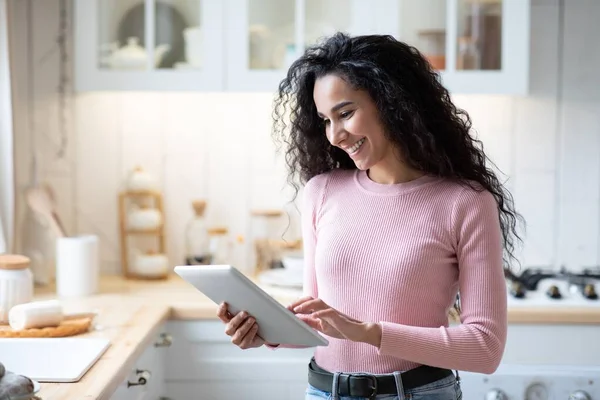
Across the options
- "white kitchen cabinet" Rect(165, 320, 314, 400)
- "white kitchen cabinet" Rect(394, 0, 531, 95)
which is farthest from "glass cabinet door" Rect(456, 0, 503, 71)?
"white kitchen cabinet" Rect(165, 320, 314, 400)

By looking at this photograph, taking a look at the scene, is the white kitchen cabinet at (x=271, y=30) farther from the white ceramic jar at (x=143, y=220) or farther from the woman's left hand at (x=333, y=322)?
the woman's left hand at (x=333, y=322)

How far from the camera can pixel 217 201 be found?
2869 mm

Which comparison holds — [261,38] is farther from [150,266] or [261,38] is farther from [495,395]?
[495,395]

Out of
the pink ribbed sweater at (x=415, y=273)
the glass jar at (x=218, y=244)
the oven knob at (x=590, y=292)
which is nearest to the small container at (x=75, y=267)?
the glass jar at (x=218, y=244)

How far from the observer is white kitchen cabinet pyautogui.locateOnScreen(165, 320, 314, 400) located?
92.4 inches

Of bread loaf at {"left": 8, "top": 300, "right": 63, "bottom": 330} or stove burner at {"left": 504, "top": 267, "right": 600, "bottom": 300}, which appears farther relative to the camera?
stove burner at {"left": 504, "top": 267, "right": 600, "bottom": 300}

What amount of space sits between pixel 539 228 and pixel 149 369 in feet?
4.70

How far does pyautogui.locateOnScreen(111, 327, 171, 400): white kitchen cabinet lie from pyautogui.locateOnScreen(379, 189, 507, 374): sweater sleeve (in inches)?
24.2

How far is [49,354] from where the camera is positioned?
6.03 feet

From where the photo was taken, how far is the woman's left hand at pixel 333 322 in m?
1.43

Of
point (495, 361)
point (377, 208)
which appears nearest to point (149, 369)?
point (377, 208)

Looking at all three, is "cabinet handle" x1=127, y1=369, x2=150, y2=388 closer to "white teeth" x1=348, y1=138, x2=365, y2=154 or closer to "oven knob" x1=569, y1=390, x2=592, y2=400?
"white teeth" x1=348, y1=138, x2=365, y2=154

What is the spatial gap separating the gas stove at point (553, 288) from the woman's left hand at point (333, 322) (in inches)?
38.2

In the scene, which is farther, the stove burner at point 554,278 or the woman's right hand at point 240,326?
the stove burner at point 554,278
